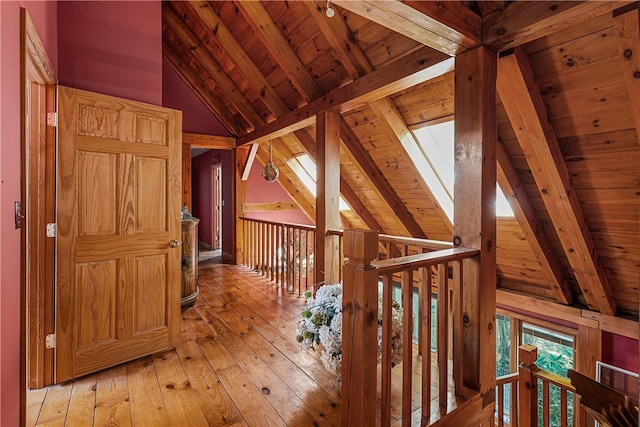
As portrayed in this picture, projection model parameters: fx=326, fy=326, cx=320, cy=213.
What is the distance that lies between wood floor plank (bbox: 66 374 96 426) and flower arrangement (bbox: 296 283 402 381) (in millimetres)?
1229

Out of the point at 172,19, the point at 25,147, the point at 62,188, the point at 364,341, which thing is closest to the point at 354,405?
the point at 364,341

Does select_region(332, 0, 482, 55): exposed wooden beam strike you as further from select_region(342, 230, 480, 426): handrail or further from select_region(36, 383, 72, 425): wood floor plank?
select_region(36, 383, 72, 425): wood floor plank

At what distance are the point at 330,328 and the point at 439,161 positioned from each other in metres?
2.43

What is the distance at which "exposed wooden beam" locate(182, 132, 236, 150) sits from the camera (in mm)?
5359

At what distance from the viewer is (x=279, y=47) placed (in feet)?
11.0

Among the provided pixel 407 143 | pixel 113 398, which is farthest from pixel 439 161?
pixel 113 398

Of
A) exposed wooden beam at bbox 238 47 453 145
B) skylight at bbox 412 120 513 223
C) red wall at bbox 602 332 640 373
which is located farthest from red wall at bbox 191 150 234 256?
red wall at bbox 602 332 640 373

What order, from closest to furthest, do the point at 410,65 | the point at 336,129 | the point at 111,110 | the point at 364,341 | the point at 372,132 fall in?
the point at 364,341 < the point at 111,110 < the point at 410,65 < the point at 336,129 < the point at 372,132

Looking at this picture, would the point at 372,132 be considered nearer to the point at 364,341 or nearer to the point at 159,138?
the point at 159,138

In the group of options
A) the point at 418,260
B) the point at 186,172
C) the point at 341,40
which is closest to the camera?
the point at 418,260

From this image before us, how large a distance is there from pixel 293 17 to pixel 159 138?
175cm

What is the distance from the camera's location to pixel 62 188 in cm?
204

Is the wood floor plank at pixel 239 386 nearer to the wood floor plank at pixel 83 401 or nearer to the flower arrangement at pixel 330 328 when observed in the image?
the flower arrangement at pixel 330 328

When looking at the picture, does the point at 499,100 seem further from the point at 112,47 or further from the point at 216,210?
the point at 216,210
